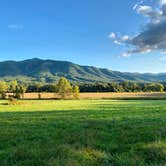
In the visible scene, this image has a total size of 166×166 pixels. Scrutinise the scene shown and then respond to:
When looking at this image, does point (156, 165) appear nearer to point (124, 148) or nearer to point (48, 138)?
point (124, 148)

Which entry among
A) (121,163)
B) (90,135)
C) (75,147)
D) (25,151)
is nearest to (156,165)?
(121,163)

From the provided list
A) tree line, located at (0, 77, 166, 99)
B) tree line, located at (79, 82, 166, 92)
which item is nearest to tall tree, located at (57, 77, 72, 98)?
tree line, located at (0, 77, 166, 99)

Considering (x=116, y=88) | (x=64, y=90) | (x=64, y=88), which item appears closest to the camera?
(x=64, y=90)

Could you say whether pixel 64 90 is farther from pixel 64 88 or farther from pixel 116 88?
pixel 116 88

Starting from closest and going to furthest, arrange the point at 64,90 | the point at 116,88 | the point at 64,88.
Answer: the point at 64,90
the point at 64,88
the point at 116,88

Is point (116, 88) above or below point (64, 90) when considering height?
above

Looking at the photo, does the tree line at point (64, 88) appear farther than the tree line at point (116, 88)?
No

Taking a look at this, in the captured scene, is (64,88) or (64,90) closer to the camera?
(64,90)

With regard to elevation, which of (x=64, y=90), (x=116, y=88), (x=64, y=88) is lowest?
(x=64, y=90)

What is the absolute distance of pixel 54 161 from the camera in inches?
322

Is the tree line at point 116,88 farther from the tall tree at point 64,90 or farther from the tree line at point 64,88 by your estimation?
the tall tree at point 64,90

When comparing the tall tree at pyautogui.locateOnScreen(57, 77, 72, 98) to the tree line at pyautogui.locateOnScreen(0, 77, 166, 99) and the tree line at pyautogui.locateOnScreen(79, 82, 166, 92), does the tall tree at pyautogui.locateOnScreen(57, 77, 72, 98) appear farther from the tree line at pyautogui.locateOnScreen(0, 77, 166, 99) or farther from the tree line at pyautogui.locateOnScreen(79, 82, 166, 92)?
the tree line at pyautogui.locateOnScreen(79, 82, 166, 92)

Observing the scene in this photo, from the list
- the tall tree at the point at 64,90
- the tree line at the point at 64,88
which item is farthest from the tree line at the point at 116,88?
the tall tree at the point at 64,90

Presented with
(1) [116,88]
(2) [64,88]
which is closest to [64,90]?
(2) [64,88]
